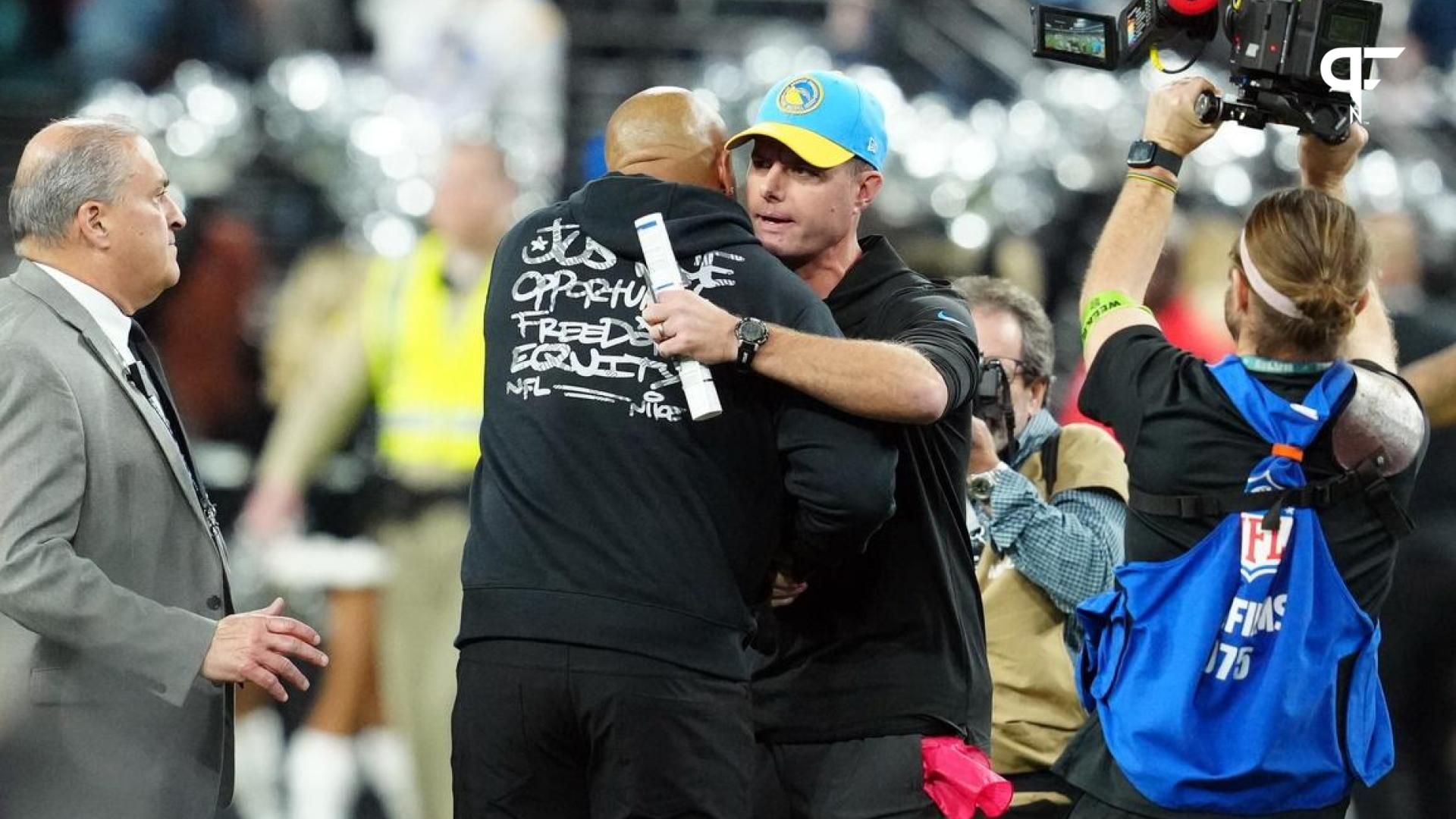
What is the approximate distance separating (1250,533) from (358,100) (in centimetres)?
516

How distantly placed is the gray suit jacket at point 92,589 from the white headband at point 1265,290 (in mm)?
1617

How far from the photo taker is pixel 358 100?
7195 mm

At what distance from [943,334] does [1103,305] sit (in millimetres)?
243

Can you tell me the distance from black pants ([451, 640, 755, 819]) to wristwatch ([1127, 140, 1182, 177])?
985 mm

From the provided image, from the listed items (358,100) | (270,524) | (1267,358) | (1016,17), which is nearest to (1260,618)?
(1267,358)

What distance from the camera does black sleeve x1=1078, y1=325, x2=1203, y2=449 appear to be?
2.73 metres

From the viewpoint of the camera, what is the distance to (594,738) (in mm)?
2711

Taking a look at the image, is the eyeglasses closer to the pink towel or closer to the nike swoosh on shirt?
the nike swoosh on shirt

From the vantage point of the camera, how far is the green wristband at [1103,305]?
281cm

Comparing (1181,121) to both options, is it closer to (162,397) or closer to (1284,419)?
(1284,419)

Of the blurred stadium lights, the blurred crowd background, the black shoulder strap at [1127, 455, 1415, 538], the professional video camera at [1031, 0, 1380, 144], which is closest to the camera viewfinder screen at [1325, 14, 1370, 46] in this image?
the professional video camera at [1031, 0, 1380, 144]

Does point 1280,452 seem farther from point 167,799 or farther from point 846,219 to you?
point 167,799

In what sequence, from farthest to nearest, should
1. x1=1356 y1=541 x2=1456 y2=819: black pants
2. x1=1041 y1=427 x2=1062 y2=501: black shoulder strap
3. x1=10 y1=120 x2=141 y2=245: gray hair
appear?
x1=1356 y1=541 x2=1456 y2=819: black pants, x1=1041 y1=427 x2=1062 y2=501: black shoulder strap, x1=10 y1=120 x2=141 y2=245: gray hair

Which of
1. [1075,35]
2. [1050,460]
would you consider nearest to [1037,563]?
[1050,460]
